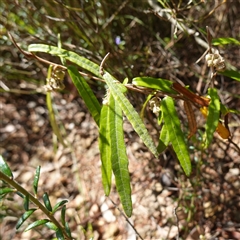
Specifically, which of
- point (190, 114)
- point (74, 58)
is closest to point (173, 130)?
point (190, 114)

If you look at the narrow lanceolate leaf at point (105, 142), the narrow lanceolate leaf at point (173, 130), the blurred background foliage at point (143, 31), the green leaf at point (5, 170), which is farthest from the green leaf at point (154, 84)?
the blurred background foliage at point (143, 31)

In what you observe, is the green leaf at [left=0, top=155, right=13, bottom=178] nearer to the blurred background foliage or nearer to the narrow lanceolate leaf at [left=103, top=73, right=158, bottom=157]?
the narrow lanceolate leaf at [left=103, top=73, right=158, bottom=157]

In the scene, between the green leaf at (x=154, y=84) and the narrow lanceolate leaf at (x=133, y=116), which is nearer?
the narrow lanceolate leaf at (x=133, y=116)

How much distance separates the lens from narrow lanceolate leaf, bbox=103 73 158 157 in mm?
923

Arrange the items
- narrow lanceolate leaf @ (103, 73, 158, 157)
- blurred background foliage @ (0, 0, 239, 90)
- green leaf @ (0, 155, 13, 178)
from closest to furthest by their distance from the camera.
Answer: narrow lanceolate leaf @ (103, 73, 158, 157)
green leaf @ (0, 155, 13, 178)
blurred background foliage @ (0, 0, 239, 90)

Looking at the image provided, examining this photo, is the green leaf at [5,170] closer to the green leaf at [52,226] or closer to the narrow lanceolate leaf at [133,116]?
the green leaf at [52,226]

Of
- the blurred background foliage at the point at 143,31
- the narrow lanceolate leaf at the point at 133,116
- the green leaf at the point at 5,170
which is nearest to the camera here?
the narrow lanceolate leaf at the point at 133,116

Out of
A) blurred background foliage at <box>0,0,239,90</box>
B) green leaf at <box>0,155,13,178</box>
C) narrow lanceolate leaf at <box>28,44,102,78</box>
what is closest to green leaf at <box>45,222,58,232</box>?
green leaf at <box>0,155,13,178</box>

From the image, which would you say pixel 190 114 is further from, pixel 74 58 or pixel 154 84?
pixel 74 58

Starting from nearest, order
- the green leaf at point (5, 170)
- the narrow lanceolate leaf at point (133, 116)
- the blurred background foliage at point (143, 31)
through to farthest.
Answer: the narrow lanceolate leaf at point (133, 116) → the green leaf at point (5, 170) → the blurred background foliage at point (143, 31)

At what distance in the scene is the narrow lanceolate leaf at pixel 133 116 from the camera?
0.92 metres

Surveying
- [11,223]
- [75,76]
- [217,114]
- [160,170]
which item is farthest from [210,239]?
[11,223]

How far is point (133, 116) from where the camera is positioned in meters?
0.95

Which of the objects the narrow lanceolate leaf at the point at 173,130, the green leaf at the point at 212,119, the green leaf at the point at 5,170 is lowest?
the green leaf at the point at 5,170
